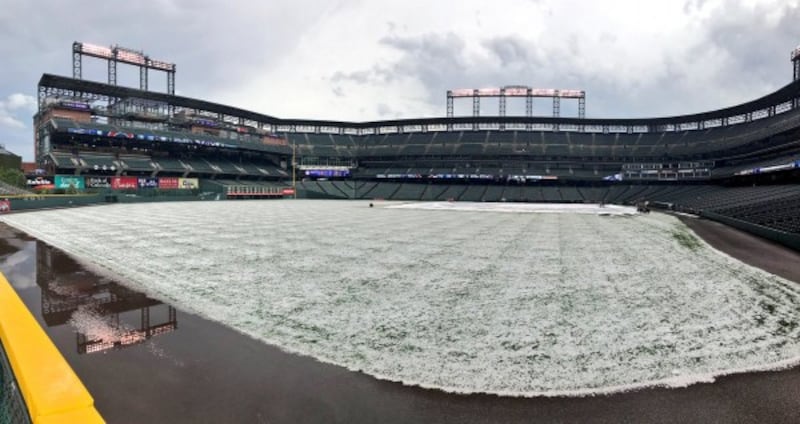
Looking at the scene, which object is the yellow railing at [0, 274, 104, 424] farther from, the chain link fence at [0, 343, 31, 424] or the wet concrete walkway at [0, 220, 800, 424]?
the wet concrete walkway at [0, 220, 800, 424]

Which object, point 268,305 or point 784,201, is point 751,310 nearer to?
point 268,305

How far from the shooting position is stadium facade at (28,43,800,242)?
206ft

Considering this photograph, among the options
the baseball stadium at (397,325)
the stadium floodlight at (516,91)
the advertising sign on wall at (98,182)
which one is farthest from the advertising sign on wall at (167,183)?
the stadium floodlight at (516,91)

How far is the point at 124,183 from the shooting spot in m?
63.6

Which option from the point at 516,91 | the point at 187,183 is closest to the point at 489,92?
the point at 516,91

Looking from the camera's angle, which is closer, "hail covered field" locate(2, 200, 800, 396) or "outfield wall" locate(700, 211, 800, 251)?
"hail covered field" locate(2, 200, 800, 396)

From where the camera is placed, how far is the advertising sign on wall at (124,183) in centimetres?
6244

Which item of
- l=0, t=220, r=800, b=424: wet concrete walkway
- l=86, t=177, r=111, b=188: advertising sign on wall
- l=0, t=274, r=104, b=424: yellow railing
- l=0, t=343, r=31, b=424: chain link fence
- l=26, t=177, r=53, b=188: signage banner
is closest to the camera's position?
l=0, t=274, r=104, b=424: yellow railing

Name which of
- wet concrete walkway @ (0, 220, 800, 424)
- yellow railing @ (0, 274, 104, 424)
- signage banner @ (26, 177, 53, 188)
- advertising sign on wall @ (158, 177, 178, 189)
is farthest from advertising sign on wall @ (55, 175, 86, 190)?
yellow railing @ (0, 274, 104, 424)

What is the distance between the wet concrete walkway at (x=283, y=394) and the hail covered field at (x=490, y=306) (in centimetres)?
30

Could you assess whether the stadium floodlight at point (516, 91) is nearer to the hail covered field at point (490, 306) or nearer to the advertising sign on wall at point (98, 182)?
the advertising sign on wall at point (98, 182)

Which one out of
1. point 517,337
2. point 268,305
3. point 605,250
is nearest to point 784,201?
point 605,250

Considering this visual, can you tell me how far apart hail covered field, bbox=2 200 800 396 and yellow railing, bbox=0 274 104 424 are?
284 cm

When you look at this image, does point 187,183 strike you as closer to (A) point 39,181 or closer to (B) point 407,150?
(A) point 39,181
